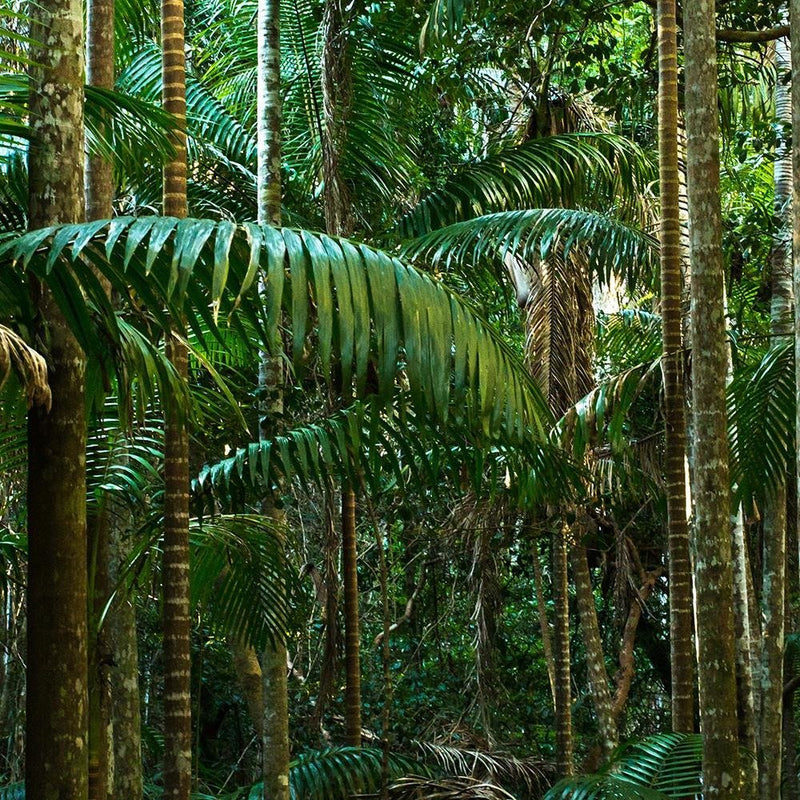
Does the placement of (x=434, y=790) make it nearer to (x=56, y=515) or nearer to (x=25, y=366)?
(x=56, y=515)

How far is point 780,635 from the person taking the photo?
24.1 ft

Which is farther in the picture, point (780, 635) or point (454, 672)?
point (454, 672)

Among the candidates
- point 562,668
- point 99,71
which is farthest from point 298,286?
point 562,668

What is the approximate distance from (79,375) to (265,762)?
9.78ft

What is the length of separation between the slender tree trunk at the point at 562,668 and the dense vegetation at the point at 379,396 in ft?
0.11

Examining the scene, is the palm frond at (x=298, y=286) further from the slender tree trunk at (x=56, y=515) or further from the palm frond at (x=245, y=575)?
the palm frond at (x=245, y=575)

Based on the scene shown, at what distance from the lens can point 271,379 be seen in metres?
6.00

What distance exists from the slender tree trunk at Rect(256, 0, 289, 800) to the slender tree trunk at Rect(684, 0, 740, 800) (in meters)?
2.02

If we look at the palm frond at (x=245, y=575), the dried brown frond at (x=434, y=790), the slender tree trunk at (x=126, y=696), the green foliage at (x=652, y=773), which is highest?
the palm frond at (x=245, y=575)

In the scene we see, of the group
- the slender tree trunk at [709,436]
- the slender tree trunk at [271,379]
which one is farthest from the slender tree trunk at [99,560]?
the slender tree trunk at [709,436]

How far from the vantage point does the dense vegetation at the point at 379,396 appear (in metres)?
2.98

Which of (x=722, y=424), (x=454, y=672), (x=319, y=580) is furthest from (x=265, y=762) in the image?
(x=454, y=672)

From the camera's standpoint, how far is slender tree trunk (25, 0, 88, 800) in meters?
2.85

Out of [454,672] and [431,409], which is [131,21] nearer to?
[431,409]
